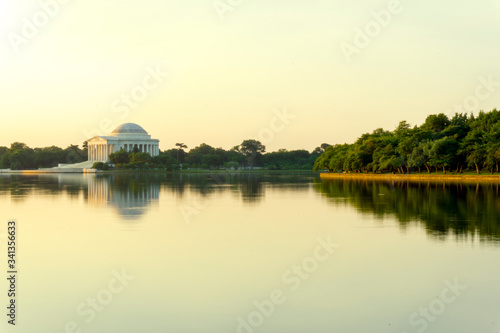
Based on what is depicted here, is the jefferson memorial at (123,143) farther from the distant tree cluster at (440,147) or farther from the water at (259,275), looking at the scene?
the water at (259,275)

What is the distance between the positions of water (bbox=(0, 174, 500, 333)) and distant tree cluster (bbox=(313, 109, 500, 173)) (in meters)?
40.7

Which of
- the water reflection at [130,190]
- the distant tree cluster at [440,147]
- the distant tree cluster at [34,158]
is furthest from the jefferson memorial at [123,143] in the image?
the water reflection at [130,190]

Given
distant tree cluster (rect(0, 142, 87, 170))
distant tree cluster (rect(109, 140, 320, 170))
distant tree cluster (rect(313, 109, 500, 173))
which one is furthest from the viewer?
distant tree cluster (rect(0, 142, 87, 170))

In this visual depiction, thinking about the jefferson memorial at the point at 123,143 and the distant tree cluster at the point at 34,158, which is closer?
the distant tree cluster at the point at 34,158

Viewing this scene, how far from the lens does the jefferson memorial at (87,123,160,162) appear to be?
153m

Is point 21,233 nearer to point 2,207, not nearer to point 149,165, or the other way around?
point 2,207

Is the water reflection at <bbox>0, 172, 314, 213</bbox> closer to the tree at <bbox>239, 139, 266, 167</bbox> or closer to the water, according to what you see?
the water

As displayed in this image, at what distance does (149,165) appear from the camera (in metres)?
121

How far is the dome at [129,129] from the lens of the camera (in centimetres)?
15875

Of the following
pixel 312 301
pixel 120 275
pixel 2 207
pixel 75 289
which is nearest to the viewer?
pixel 312 301

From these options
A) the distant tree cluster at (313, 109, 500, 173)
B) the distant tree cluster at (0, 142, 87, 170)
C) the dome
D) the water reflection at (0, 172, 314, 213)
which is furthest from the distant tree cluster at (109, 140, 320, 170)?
the water reflection at (0, 172, 314, 213)

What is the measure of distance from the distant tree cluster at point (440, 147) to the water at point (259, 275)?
40.7 m

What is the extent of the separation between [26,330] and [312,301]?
14.2 feet

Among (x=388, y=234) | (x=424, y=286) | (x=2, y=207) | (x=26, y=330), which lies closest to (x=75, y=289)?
(x=26, y=330)
